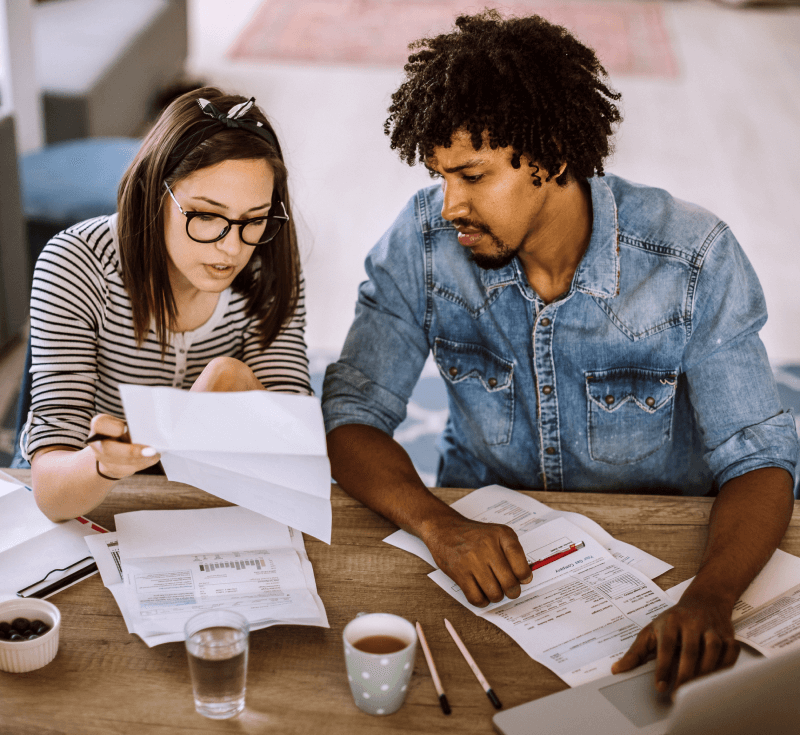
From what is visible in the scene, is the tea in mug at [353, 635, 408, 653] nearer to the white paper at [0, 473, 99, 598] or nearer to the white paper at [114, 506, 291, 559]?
the white paper at [114, 506, 291, 559]

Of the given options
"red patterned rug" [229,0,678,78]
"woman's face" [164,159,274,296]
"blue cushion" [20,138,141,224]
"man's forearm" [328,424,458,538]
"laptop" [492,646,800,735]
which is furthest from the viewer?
"red patterned rug" [229,0,678,78]

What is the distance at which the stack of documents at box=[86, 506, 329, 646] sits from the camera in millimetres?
1028

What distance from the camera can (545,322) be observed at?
4.77 feet

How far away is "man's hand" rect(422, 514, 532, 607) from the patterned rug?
1383mm

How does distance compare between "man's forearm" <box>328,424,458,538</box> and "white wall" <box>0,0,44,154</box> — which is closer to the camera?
"man's forearm" <box>328,424,458,538</box>

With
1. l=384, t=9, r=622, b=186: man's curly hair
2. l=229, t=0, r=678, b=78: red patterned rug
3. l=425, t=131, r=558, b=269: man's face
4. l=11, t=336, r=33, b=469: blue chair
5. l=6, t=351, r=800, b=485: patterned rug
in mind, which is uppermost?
l=384, t=9, r=622, b=186: man's curly hair

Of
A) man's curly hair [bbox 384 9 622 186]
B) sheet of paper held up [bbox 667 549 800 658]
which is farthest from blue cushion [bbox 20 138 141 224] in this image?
sheet of paper held up [bbox 667 549 800 658]

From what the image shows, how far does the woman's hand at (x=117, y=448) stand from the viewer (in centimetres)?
107

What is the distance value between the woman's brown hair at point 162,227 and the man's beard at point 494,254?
0.30 m

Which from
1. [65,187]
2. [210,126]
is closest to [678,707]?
[210,126]

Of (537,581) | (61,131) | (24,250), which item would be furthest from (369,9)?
(537,581)

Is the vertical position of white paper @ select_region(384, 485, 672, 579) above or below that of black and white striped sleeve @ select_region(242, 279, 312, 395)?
below

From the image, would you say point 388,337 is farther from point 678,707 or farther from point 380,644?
point 678,707

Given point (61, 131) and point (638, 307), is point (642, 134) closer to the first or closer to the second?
point (61, 131)
